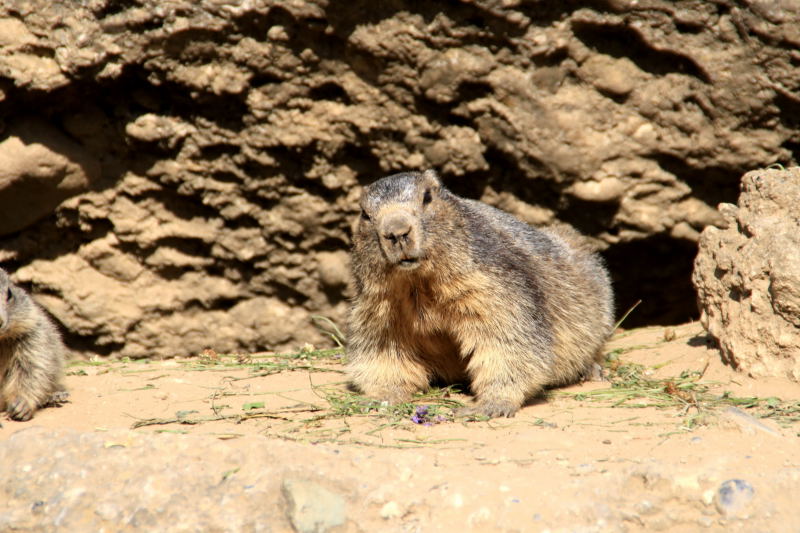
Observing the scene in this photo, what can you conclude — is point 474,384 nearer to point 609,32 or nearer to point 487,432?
point 487,432

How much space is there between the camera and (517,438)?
16.7ft

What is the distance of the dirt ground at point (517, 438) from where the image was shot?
408 cm

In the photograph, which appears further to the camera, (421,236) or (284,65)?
(284,65)

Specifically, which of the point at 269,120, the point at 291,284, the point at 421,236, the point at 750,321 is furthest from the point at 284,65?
the point at 750,321

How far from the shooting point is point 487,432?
17.6ft

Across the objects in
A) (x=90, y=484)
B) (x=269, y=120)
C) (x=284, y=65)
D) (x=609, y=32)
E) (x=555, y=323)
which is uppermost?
(x=609, y=32)

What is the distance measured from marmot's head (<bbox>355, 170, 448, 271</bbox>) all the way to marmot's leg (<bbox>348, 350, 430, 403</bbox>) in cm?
97

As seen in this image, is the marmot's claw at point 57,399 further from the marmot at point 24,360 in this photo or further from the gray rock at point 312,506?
the gray rock at point 312,506

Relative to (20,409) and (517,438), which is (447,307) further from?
(20,409)

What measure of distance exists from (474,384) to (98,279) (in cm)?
443

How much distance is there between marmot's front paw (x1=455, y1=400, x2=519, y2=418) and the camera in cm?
580

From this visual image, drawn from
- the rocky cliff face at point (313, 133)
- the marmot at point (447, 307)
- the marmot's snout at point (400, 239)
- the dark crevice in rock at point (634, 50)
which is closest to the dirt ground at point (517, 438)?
the marmot at point (447, 307)

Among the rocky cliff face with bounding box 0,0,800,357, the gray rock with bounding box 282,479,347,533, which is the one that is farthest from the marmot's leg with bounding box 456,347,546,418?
the rocky cliff face with bounding box 0,0,800,357

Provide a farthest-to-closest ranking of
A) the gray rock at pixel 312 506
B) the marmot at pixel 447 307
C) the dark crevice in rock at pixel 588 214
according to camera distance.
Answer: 1. the dark crevice in rock at pixel 588 214
2. the marmot at pixel 447 307
3. the gray rock at pixel 312 506
